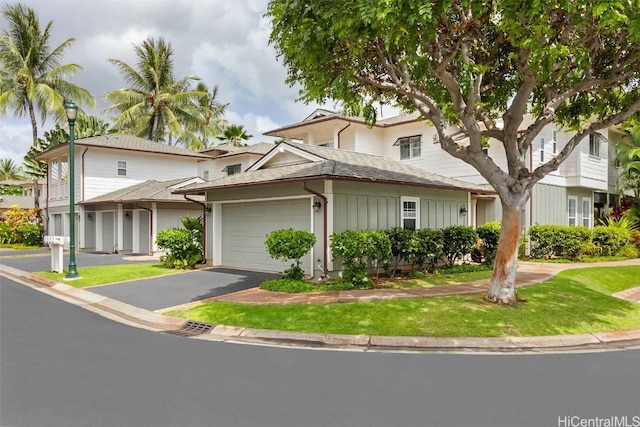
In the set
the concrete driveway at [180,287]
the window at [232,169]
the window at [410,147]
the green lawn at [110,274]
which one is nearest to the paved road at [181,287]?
the concrete driveway at [180,287]

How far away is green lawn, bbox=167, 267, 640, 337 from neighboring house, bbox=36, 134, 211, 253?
48.4 feet

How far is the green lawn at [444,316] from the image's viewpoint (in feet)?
24.0

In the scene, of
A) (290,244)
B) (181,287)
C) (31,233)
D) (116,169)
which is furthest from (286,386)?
(31,233)

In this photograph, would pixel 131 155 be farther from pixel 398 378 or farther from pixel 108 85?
pixel 398 378

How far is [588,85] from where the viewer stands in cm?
893

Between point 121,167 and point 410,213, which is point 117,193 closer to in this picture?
point 121,167

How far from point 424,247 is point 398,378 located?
8052 millimetres

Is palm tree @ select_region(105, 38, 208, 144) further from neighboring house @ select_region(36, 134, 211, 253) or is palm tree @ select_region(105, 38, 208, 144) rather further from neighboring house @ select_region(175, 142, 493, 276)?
neighboring house @ select_region(175, 142, 493, 276)

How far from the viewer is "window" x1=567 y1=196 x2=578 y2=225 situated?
20672mm

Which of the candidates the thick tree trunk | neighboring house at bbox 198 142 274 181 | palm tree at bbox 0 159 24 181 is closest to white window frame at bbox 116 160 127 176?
neighboring house at bbox 198 142 274 181

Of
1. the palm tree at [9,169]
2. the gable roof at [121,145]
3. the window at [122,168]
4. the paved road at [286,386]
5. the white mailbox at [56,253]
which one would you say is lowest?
the paved road at [286,386]

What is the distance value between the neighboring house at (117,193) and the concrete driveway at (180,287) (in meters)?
9.38

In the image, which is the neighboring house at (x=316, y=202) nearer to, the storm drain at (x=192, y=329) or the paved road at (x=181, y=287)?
the paved road at (x=181, y=287)

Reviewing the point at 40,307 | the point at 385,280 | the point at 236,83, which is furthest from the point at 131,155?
the point at 385,280
